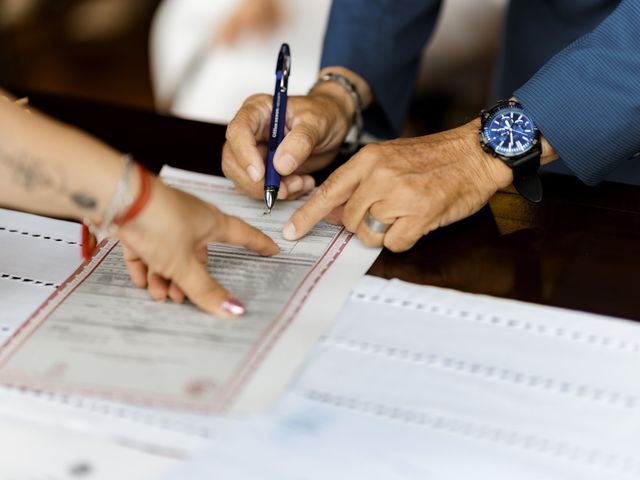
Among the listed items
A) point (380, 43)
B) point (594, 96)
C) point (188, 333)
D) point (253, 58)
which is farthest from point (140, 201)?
point (253, 58)

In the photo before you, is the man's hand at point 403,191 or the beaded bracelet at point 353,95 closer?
the man's hand at point 403,191

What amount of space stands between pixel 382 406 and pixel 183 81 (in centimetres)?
159

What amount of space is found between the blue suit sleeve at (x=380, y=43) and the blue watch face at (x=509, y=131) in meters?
0.37

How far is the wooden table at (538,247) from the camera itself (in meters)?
0.94

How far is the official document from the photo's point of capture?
2.55 ft

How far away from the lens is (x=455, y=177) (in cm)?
108

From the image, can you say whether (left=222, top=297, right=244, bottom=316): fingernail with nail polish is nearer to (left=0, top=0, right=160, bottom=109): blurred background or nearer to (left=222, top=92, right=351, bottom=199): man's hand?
(left=222, top=92, right=351, bottom=199): man's hand

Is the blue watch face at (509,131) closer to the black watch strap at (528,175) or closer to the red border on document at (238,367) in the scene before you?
the black watch strap at (528,175)

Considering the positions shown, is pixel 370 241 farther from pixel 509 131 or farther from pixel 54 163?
pixel 54 163

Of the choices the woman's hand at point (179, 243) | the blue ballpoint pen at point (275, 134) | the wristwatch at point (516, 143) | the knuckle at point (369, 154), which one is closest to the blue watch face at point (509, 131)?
the wristwatch at point (516, 143)

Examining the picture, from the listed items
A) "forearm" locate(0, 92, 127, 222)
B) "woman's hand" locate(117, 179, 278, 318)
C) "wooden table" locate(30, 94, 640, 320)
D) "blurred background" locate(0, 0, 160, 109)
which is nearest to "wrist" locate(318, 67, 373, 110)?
"wooden table" locate(30, 94, 640, 320)

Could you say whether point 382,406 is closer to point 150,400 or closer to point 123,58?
point 150,400

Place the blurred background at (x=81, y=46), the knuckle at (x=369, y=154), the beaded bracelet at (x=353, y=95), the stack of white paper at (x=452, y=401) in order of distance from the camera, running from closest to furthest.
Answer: the stack of white paper at (x=452, y=401), the knuckle at (x=369, y=154), the beaded bracelet at (x=353, y=95), the blurred background at (x=81, y=46)

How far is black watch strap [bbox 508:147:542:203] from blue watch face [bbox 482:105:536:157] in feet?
0.04
